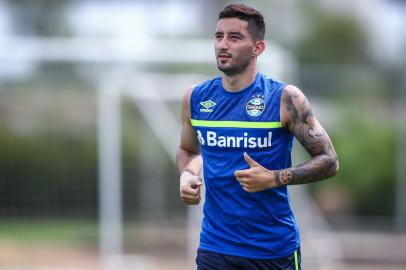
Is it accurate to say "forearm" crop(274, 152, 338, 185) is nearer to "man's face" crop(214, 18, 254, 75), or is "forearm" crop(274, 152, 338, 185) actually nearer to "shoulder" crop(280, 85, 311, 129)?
"shoulder" crop(280, 85, 311, 129)

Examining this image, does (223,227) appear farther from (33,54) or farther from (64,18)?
(64,18)

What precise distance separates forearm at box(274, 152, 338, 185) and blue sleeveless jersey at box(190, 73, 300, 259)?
0.64 feet

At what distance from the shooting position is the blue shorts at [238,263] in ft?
17.0

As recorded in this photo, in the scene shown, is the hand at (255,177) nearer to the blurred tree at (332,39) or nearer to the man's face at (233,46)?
the man's face at (233,46)

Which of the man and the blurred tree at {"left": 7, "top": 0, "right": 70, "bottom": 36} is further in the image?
the blurred tree at {"left": 7, "top": 0, "right": 70, "bottom": 36}

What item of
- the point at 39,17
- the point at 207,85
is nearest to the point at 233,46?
the point at 207,85

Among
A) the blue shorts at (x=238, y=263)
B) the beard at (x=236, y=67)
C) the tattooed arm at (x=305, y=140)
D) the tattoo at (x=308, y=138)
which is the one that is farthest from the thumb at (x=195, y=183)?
the beard at (x=236, y=67)

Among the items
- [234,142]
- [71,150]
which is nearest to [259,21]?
[234,142]

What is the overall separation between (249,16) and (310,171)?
3.34ft

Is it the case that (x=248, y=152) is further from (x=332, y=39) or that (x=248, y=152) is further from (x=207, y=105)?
(x=332, y=39)

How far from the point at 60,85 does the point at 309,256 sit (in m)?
5.05

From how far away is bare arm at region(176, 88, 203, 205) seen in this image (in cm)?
509

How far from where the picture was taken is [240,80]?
5.25 m

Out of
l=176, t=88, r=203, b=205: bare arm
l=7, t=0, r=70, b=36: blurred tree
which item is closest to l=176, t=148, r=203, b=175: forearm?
l=176, t=88, r=203, b=205: bare arm
